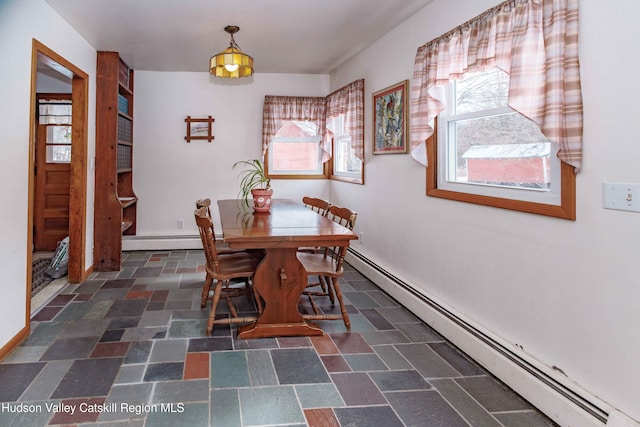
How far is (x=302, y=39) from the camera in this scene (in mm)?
3988

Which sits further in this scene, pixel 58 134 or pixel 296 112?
pixel 296 112

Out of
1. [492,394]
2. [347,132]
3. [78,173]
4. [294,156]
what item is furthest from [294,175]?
[492,394]

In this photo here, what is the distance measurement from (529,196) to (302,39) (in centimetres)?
273

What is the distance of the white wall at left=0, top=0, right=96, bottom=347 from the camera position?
7.90 ft

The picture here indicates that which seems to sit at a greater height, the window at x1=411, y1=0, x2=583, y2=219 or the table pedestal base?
the window at x1=411, y1=0, x2=583, y2=219

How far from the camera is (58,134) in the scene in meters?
5.09

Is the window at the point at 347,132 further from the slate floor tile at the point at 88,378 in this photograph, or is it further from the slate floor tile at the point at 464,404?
the slate floor tile at the point at 88,378

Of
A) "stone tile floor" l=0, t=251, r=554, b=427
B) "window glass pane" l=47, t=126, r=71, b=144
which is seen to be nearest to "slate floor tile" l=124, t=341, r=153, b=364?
"stone tile floor" l=0, t=251, r=554, b=427

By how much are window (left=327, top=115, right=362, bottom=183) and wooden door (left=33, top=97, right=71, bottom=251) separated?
3.23 metres

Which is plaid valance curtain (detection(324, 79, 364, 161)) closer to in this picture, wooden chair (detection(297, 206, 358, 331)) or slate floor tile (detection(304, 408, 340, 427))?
wooden chair (detection(297, 206, 358, 331))

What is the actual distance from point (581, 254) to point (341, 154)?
12.6ft

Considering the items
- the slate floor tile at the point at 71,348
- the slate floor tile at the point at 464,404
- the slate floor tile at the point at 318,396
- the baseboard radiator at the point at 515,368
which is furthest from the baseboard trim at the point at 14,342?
the baseboard radiator at the point at 515,368

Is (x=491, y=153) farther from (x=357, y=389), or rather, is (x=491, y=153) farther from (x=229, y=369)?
(x=229, y=369)

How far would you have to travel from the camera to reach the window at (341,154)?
5025 mm
